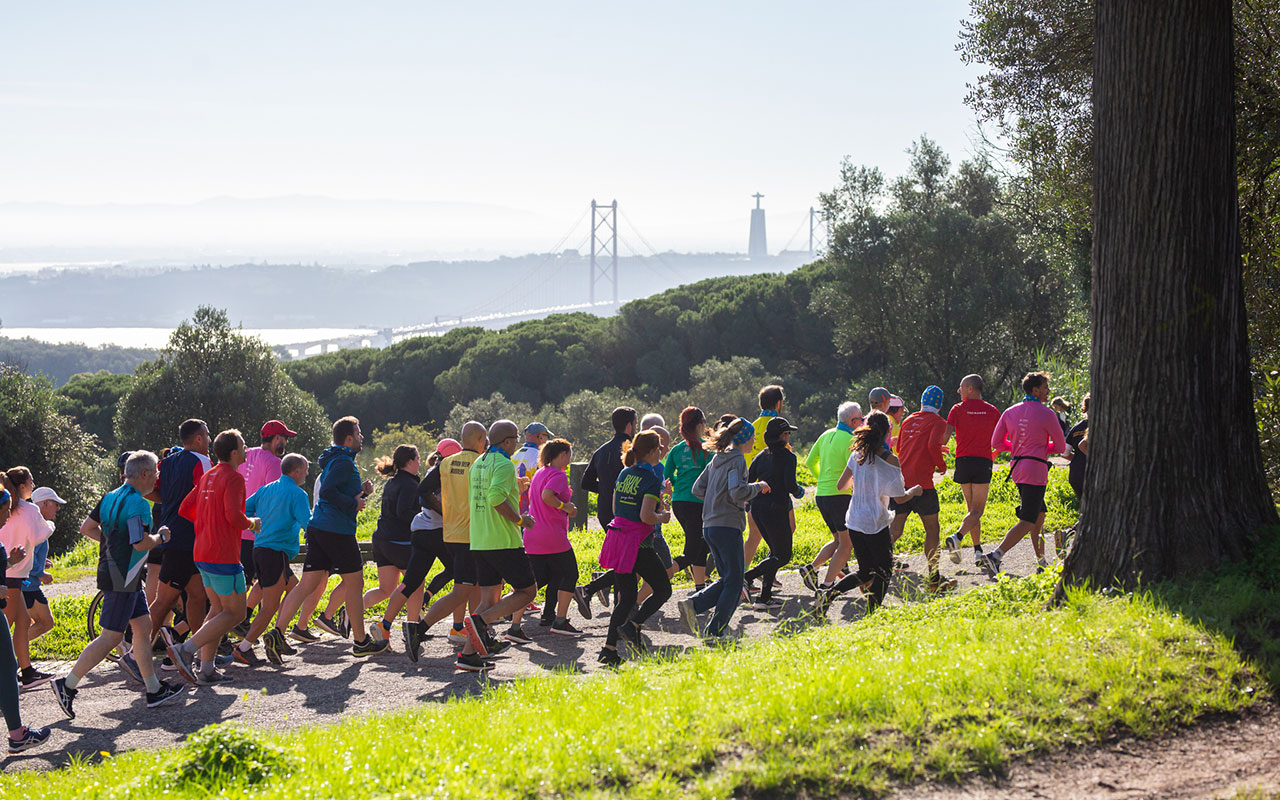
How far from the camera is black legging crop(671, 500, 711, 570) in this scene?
8.39 metres

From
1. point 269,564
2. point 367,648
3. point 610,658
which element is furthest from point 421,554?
point 610,658

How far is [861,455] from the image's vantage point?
7258mm

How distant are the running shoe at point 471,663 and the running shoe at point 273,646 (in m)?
1.49

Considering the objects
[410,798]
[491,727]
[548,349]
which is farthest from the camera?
[548,349]

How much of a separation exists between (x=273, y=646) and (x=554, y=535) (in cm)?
225

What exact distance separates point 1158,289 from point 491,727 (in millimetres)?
4602

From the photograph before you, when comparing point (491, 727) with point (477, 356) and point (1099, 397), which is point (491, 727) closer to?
point (1099, 397)

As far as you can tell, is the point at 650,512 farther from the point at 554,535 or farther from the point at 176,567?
the point at 176,567

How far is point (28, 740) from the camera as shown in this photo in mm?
5680

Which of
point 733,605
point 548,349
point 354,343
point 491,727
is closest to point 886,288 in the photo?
point 548,349

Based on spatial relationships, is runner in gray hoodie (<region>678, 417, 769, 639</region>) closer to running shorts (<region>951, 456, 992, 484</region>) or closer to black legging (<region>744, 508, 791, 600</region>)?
black legging (<region>744, 508, 791, 600</region>)

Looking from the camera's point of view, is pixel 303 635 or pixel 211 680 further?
pixel 303 635

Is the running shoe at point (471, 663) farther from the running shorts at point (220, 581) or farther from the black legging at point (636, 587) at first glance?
the running shorts at point (220, 581)

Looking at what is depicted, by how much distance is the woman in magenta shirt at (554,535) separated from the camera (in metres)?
7.57
